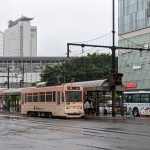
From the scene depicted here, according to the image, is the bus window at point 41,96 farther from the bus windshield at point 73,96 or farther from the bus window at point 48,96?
the bus windshield at point 73,96

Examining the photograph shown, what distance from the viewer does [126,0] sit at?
97.2m

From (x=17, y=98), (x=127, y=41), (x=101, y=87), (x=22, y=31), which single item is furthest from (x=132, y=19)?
(x=22, y=31)

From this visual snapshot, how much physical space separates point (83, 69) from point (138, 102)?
47845 mm

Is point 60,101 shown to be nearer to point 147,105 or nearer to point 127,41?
point 147,105

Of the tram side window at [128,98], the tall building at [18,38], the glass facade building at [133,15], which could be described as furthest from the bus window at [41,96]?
the tall building at [18,38]

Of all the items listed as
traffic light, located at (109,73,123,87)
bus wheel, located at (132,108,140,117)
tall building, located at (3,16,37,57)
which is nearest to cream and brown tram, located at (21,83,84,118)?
traffic light, located at (109,73,123,87)

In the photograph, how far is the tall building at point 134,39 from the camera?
88.8m

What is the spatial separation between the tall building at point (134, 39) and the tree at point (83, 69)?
4.18 metres

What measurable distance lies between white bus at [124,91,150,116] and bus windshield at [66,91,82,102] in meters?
8.18

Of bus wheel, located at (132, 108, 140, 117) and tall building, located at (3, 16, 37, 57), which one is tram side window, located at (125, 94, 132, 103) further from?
tall building, located at (3, 16, 37, 57)

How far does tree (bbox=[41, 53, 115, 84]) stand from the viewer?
9694 centimetres

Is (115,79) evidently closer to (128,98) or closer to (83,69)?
(128,98)

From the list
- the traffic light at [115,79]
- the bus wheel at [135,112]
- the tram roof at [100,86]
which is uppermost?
the traffic light at [115,79]

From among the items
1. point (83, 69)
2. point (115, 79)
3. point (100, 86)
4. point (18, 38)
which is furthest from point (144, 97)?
point (18, 38)
